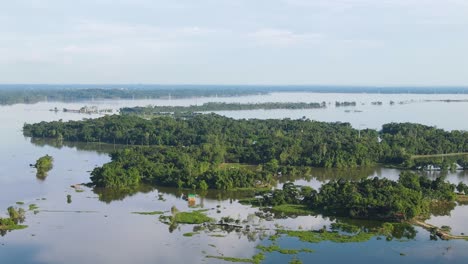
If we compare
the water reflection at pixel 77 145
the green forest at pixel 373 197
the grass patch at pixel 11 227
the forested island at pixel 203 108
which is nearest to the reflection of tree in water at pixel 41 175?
the grass patch at pixel 11 227

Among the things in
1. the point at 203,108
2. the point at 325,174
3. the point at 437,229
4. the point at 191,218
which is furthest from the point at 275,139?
the point at 203,108

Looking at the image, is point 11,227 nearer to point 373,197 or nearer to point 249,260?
point 249,260

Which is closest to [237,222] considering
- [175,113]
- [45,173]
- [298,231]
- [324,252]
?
[298,231]

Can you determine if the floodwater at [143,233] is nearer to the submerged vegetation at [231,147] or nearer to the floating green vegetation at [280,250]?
the floating green vegetation at [280,250]

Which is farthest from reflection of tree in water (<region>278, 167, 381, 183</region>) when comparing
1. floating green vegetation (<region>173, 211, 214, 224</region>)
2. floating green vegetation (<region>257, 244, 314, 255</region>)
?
floating green vegetation (<region>257, 244, 314, 255</region>)

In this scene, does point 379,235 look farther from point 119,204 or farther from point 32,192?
point 32,192
